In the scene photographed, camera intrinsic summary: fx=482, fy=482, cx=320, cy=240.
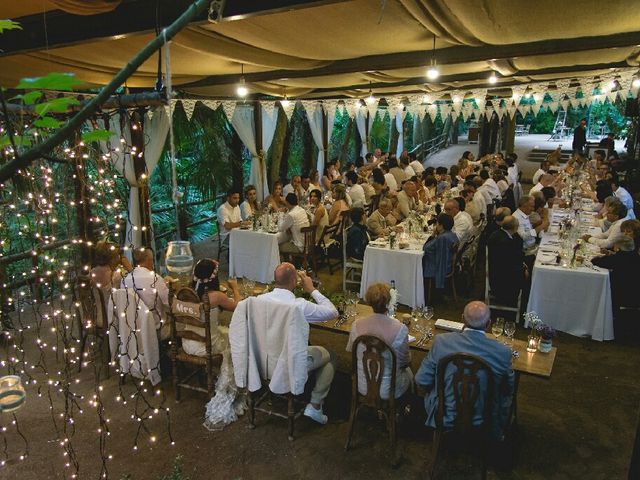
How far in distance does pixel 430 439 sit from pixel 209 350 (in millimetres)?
1909

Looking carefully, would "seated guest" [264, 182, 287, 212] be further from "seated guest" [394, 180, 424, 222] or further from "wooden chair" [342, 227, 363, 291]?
"seated guest" [394, 180, 424, 222]

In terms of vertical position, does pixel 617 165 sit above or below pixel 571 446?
above

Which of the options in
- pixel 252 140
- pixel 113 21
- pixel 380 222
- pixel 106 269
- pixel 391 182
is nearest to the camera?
pixel 113 21

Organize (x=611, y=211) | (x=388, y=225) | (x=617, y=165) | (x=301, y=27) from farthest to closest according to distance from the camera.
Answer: (x=617, y=165), (x=388, y=225), (x=611, y=211), (x=301, y=27)

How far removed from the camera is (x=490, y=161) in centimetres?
1309

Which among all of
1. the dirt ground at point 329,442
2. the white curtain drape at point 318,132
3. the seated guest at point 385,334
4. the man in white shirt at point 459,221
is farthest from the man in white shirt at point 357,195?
the seated guest at point 385,334

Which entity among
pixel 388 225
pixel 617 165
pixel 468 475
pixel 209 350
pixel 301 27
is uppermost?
pixel 301 27

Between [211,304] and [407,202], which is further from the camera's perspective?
[407,202]

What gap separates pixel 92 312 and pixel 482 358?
360 centimetres

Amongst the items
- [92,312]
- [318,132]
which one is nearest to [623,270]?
[92,312]

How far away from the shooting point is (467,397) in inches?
119

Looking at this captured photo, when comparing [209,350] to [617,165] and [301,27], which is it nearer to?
[301,27]

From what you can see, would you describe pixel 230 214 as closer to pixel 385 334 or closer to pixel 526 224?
pixel 526 224

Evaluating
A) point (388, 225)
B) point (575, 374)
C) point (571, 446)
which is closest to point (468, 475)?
point (571, 446)
